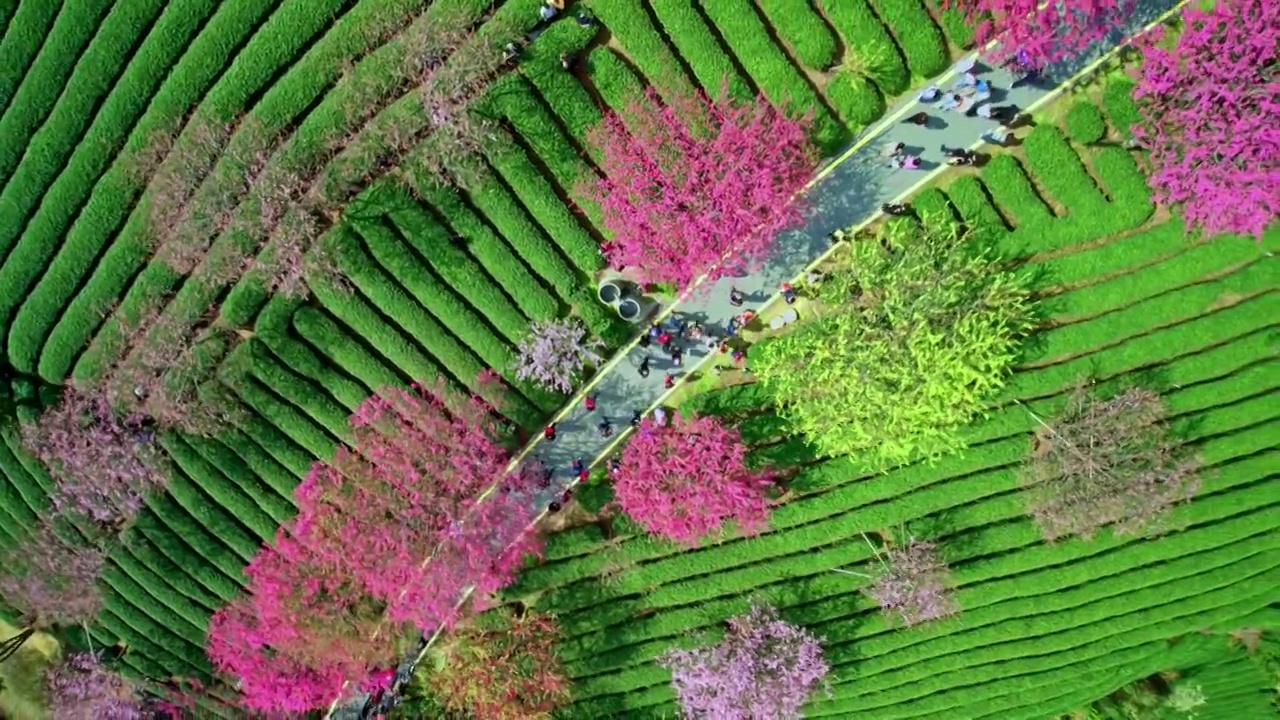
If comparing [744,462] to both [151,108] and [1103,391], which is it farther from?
[151,108]

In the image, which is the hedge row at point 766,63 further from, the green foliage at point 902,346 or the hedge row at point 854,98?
the green foliage at point 902,346

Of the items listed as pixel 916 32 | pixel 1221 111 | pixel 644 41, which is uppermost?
pixel 916 32

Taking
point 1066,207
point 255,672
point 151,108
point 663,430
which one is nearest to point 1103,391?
point 1066,207

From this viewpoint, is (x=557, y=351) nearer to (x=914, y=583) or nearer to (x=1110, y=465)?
(x=914, y=583)

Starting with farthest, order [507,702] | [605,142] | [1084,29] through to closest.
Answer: [507,702], [605,142], [1084,29]

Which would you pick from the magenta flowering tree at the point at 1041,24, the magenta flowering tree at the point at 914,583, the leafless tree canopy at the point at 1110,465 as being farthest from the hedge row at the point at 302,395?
the magenta flowering tree at the point at 1041,24

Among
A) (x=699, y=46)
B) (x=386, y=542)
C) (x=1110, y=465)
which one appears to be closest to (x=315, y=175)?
(x=386, y=542)
